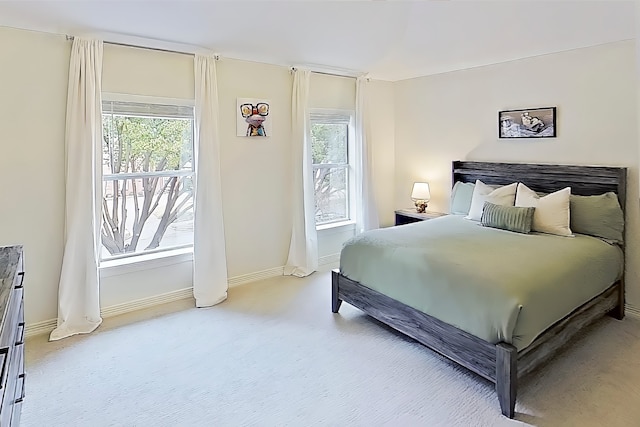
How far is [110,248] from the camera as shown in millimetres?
3670

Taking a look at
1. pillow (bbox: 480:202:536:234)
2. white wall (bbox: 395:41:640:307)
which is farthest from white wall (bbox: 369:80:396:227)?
pillow (bbox: 480:202:536:234)

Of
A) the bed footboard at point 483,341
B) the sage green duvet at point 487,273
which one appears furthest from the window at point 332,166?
the bed footboard at point 483,341

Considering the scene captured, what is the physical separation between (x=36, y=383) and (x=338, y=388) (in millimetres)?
1819

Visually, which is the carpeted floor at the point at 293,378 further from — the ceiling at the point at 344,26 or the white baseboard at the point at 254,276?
the ceiling at the point at 344,26

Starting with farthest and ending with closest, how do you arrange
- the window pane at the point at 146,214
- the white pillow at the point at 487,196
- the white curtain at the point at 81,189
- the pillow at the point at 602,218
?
1. the white pillow at the point at 487,196
2. the window pane at the point at 146,214
3. the pillow at the point at 602,218
4. the white curtain at the point at 81,189

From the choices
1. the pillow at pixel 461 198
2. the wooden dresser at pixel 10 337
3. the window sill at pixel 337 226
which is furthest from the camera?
the window sill at pixel 337 226

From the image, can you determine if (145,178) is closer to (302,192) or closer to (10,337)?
(302,192)

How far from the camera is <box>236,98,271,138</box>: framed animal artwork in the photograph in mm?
4141

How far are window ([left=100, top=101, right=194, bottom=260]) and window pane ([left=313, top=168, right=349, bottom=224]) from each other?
5.26 feet

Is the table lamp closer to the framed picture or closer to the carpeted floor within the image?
the framed picture

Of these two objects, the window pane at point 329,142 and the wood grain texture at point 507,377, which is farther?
the window pane at point 329,142

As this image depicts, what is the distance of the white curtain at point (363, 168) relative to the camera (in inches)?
198

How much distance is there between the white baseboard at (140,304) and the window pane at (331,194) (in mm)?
1206

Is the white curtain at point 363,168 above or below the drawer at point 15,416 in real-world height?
above
